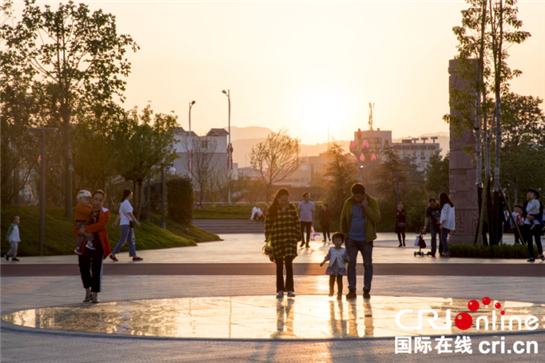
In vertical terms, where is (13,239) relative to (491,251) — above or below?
above

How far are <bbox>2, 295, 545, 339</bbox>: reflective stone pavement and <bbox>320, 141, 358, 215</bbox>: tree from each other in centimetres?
4641

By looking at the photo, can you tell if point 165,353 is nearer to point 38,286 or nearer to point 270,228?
point 270,228

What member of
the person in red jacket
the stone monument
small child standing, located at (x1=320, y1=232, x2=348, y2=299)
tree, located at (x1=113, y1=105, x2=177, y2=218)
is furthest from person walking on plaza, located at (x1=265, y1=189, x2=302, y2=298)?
tree, located at (x1=113, y1=105, x2=177, y2=218)

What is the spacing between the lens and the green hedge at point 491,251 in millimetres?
18672

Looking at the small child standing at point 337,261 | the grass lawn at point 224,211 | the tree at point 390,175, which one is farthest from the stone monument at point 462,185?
the tree at point 390,175

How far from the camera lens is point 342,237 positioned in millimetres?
10305

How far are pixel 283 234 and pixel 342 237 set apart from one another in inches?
35.1

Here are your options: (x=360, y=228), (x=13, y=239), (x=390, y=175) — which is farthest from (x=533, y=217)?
(x=390, y=175)

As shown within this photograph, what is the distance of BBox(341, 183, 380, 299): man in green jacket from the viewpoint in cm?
1010

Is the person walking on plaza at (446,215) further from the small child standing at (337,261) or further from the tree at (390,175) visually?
the tree at (390,175)

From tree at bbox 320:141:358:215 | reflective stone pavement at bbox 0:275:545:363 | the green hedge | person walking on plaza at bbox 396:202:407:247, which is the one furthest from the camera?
tree at bbox 320:141:358:215

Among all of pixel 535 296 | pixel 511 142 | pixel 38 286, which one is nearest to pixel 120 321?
pixel 38 286

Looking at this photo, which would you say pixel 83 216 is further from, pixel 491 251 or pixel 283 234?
pixel 491 251

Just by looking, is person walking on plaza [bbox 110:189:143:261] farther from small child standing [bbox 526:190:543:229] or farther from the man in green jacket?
small child standing [bbox 526:190:543:229]
